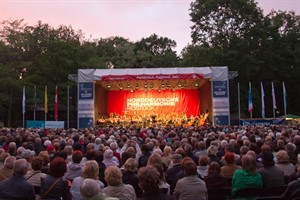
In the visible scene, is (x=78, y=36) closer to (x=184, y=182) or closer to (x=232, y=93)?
(x=232, y=93)

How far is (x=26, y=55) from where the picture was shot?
3547 cm

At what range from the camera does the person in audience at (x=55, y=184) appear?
4969mm

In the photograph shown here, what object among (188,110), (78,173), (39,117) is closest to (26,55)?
(39,117)

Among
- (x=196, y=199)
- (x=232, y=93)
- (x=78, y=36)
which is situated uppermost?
(x=78, y=36)

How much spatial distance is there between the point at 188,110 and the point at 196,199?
25535 millimetres

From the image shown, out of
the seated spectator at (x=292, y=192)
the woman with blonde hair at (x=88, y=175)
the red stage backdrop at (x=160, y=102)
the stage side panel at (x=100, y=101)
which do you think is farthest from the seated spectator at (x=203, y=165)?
the red stage backdrop at (x=160, y=102)

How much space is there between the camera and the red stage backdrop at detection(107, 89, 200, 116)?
1184 inches

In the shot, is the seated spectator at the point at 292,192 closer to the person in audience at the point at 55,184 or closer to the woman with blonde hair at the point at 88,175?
the woman with blonde hair at the point at 88,175

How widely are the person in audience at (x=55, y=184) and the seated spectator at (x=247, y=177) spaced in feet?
7.08

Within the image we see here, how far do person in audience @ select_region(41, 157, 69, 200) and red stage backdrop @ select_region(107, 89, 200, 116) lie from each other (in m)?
24.8

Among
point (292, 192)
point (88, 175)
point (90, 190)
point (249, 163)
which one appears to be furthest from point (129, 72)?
point (90, 190)

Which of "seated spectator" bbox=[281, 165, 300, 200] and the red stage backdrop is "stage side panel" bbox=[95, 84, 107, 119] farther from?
"seated spectator" bbox=[281, 165, 300, 200]

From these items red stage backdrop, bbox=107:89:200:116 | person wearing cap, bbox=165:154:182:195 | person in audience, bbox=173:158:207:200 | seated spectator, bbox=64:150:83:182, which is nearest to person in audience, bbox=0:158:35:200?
seated spectator, bbox=64:150:83:182

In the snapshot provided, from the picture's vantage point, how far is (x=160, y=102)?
98.9 ft
